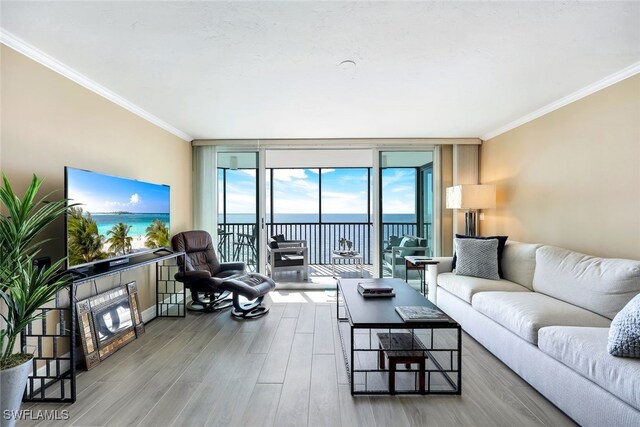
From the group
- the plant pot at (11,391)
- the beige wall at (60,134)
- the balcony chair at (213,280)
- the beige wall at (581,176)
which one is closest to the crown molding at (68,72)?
the beige wall at (60,134)

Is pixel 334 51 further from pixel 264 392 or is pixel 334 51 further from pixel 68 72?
pixel 264 392

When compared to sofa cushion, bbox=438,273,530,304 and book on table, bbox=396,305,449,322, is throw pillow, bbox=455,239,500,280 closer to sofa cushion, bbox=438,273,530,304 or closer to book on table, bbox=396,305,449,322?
sofa cushion, bbox=438,273,530,304

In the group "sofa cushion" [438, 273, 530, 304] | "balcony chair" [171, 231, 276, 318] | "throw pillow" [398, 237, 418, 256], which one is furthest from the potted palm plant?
"throw pillow" [398, 237, 418, 256]

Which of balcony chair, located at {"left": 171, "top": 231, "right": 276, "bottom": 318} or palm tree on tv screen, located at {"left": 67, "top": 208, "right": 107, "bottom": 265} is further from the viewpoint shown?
balcony chair, located at {"left": 171, "top": 231, "right": 276, "bottom": 318}

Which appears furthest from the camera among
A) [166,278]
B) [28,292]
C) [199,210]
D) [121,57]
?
[199,210]

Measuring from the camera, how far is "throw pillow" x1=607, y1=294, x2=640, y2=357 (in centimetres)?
150

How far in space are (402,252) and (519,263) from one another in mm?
1771

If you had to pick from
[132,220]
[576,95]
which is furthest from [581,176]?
[132,220]

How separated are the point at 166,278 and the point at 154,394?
213 centimetres

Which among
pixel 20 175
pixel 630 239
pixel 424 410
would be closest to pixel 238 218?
pixel 20 175

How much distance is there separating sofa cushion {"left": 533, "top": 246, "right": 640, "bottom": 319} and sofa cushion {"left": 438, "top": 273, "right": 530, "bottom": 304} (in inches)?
9.0

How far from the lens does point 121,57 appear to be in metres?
2.18

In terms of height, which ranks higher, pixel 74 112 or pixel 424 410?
pixel 74 112

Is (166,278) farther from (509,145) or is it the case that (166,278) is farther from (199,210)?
(509,145)
